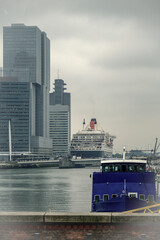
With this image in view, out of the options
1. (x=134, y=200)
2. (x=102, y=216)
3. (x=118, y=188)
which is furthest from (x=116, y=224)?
(x=118, y=188)

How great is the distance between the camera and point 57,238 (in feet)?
46.4

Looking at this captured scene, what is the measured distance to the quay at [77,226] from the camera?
13.9 m

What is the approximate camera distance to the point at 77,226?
557 inches

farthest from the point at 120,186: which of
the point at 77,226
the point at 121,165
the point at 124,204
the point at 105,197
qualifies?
the point at 77,226

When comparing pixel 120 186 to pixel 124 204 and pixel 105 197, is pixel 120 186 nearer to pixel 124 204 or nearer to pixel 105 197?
pixel 105 197

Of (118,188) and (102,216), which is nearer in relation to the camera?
(102,216)

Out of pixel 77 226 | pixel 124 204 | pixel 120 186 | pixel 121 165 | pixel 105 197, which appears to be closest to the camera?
pixel 77 226

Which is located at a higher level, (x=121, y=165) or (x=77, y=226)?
(x=121, y=165)

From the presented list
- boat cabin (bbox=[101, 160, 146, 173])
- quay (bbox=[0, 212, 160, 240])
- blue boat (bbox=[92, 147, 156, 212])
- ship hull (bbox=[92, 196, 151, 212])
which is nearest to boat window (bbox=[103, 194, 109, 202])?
blue boat (bbox=[92, 147, 156, 212])

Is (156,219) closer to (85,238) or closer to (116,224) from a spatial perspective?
(116,224)

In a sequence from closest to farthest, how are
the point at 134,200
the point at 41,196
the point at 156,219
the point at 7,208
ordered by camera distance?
the point at 156,219, the point at 134,200, the point at 7,208, the point at 41,196

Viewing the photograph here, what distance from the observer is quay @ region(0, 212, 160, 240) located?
1395 centimetres

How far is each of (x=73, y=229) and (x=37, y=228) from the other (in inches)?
44.0

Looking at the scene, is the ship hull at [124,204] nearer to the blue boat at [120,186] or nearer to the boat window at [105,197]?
the blue boat at [120,186]
